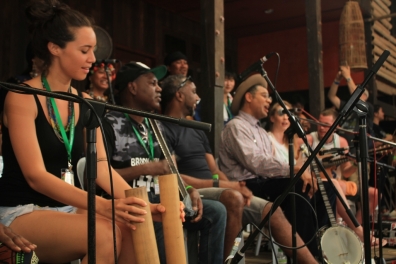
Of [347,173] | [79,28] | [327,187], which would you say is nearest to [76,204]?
[79,28]

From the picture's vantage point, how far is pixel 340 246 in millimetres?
3666

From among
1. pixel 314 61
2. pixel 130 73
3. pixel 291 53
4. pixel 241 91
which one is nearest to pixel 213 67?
pixel 241 91

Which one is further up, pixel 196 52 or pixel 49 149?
pixel 196 52

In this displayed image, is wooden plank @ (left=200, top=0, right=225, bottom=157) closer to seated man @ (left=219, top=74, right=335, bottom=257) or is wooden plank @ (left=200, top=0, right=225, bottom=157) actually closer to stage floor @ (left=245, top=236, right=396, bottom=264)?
seated man @ (left=219, top=74, right=335, bottom=257)

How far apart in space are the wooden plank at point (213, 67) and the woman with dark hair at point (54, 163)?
234 cm

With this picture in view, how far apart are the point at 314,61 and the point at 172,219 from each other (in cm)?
513

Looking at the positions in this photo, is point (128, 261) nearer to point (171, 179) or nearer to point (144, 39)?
point (171, 179)

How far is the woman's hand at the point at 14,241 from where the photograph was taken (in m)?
1.88

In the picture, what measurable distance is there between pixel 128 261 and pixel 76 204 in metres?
0.31

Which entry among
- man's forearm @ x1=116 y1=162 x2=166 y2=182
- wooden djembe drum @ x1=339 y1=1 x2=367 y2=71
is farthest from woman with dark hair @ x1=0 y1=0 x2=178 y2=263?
wooden djembe drum @ x1=339 y1=1 x2=367 y2=71

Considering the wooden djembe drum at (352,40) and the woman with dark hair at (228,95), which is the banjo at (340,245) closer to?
the woman with dark hair at (228,95)

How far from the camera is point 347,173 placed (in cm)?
587

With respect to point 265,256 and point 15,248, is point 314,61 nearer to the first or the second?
point 265,256

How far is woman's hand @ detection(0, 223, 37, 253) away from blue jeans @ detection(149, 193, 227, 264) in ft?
4.47
